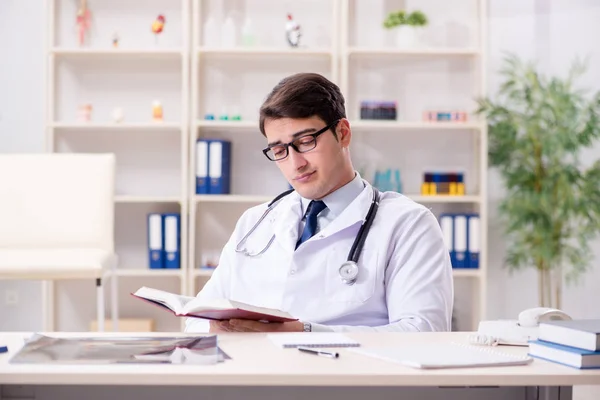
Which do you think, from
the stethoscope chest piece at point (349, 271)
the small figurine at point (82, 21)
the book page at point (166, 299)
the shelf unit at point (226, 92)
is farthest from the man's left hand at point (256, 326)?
the small figurine at point (82, 21)

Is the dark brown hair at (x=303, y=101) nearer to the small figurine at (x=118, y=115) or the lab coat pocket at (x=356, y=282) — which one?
the lab coat pocket at (x=356, y=282)

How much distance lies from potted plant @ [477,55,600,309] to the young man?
248cm

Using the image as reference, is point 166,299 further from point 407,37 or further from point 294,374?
point 407,37

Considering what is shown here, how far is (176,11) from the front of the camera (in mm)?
4566

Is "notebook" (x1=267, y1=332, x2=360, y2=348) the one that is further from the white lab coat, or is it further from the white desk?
the white lab coat

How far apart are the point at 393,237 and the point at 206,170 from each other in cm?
256

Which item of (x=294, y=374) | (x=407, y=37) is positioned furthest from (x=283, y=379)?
(x=407, y=37)

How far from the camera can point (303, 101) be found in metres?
1.92

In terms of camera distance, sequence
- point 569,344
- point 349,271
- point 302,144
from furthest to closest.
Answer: point 302,144, point 349,271, point 569,344

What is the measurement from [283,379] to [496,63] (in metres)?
3.81

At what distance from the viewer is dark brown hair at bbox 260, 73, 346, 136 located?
191 cm

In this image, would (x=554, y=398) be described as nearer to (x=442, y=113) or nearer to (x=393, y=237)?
(x=393, y=237)

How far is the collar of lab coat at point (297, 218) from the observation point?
1.91 m

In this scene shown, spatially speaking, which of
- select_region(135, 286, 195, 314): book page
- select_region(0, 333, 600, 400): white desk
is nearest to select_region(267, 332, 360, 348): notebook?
select_region(0, 333, 600, 400): white desk
